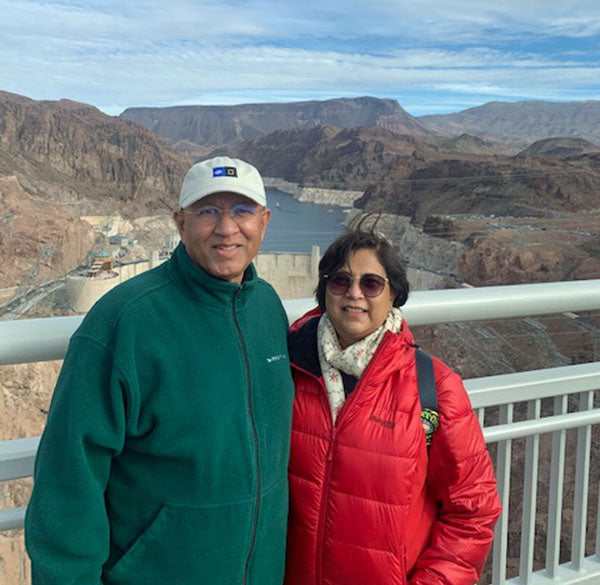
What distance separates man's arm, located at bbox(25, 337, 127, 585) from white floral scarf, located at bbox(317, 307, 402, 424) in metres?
0.40

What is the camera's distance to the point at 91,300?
134ft

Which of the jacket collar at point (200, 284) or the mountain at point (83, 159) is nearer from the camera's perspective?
the jacket collar at point (200, 284)

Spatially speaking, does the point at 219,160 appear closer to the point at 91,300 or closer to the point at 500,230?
the point at 91,300

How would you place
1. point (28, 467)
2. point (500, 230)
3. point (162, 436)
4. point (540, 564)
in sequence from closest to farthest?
point (162, 436) < point (28, 467) < point (540, 564) < point (500, 230)

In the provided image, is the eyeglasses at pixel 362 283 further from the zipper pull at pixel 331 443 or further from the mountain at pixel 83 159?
the mountain at pixel 83 159

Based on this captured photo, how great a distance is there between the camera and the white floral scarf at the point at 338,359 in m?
1.21

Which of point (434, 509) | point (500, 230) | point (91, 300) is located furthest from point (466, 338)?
point (434, 509)

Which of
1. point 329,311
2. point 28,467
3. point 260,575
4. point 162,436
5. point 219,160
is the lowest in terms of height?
point 260,575

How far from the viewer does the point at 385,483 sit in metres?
1.16

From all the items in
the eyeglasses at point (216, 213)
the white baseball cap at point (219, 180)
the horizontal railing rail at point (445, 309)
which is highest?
the white baseball cap at point (219, 180)

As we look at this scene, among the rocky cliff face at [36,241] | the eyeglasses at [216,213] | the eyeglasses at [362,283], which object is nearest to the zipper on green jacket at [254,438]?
the eyeglasses at [216,213]

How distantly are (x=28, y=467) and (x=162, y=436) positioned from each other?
38 centimetres

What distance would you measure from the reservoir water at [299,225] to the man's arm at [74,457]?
160 feet

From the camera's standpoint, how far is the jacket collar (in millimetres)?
1067
